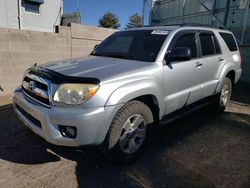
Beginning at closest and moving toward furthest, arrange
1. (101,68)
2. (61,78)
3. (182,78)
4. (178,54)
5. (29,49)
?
(61,78) → (101,68) → (178,54) → (182,78) → (29,49)

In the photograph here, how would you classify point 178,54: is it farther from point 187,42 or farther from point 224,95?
point 224,95

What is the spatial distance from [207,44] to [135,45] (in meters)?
1.55

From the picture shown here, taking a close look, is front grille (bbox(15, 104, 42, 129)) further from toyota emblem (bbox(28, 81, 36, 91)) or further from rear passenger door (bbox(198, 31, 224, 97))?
rear passenger door (bbox(198, 31, 224, 97))

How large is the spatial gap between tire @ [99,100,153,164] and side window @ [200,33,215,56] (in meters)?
1.88

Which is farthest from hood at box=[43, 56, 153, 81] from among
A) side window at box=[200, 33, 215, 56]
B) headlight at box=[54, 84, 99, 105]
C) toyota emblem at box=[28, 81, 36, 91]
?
side window at box=[200, 33, 215, 56]

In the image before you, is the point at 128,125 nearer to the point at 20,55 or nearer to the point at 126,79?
the point at 126,79

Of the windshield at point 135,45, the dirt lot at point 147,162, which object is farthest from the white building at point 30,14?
the windshield at point 135,45

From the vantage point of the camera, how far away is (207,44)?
464 cm

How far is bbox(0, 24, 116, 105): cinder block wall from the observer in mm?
6094

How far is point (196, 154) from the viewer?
356 cm

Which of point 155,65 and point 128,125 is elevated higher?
point 155,65

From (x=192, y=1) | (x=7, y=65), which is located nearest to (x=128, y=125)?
(x=7, y=65)

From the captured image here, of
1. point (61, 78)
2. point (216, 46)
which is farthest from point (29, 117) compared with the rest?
point (216, 46)

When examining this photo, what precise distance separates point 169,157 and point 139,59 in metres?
1.42
